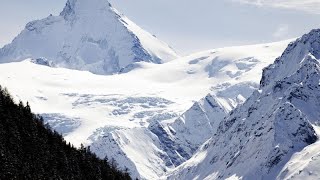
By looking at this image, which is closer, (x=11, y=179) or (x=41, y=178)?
(x=11, y=179)

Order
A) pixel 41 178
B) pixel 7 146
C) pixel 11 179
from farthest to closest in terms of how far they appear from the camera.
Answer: pixel 7 146, pixel 41 178, pixel 11 179

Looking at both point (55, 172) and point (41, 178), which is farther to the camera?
point (55, 172)

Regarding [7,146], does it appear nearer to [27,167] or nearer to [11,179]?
[27,167]

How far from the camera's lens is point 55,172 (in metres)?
199

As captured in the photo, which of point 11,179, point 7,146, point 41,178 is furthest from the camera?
point 7,146

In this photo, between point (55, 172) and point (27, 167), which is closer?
point (27, 167)

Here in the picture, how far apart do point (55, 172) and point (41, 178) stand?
558 inches

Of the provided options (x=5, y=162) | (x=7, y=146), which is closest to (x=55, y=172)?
(x=7, y=146)

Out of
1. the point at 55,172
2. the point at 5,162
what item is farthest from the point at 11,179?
the point at 55,172

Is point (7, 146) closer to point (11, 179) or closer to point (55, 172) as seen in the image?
point (55, 172)

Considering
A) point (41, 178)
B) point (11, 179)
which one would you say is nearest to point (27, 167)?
point (41, 178)

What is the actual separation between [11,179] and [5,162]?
255 inches

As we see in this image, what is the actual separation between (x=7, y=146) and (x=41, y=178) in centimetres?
1780

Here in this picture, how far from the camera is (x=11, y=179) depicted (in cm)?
16938
